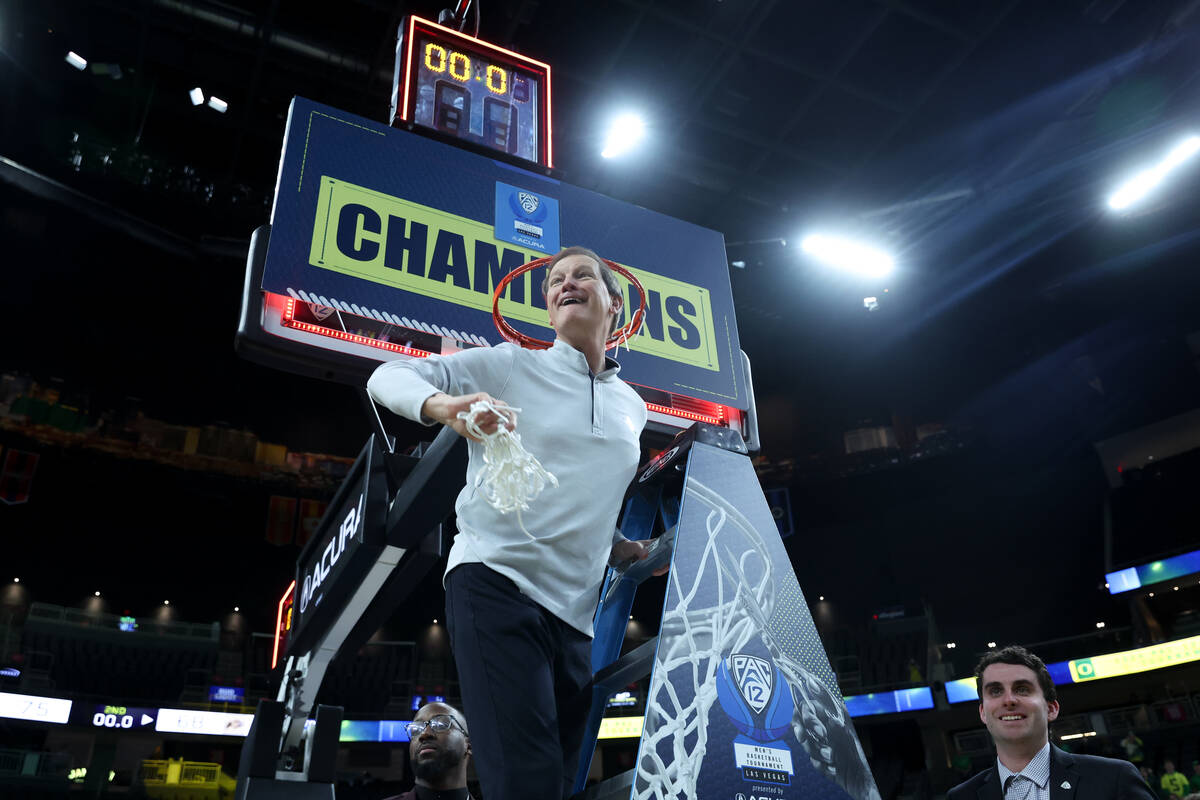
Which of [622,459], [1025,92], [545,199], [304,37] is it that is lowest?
[622,459]

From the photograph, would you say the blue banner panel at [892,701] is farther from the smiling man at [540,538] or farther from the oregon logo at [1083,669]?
the smiling man at [540,538]

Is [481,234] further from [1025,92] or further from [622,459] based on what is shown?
[1025,92]

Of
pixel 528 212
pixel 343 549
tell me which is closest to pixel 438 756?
pixel 343 549

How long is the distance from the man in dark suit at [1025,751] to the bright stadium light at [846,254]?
9244 millimetres

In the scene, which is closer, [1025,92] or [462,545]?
[462,545]

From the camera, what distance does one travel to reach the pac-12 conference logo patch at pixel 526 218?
314 centimetres

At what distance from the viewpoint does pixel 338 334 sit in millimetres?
2604

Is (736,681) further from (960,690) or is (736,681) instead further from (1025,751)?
(960,690)

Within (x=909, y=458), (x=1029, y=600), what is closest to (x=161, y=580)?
(x=909, y=458)

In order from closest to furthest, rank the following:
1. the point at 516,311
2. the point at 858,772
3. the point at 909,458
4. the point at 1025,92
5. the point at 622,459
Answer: the point at 858,772
the point at 622,459
the point at 516,311
the point at 1025,92
the point at 909,458

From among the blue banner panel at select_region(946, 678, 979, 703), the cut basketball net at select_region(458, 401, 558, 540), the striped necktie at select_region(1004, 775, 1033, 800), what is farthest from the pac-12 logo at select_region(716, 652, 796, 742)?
the blue banner panel at select_region(946, 678, 979, 703)

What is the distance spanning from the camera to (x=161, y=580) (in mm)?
21891

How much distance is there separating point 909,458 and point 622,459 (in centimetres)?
2401

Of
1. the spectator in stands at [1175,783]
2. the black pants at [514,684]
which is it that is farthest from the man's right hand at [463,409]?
the spectator in stands at [1175,783]
